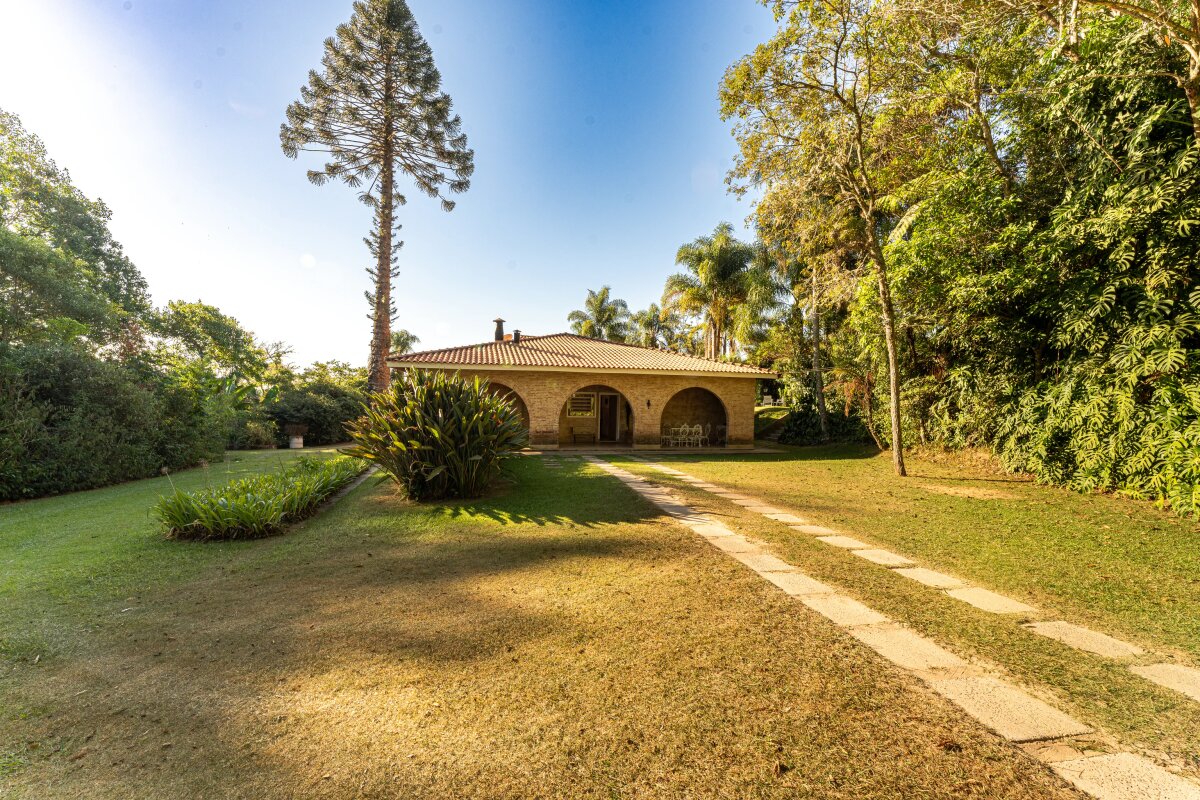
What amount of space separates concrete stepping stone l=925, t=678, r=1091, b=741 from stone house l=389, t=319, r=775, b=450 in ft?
42.0

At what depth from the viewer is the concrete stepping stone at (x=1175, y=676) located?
2.15m

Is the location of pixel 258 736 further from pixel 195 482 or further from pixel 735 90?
pixel 735 90

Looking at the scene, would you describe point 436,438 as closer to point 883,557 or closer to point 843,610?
point 843,610

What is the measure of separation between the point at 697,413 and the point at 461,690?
1694 centimetres

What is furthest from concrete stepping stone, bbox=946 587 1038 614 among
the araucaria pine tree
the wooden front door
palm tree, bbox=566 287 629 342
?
palm tree, bbox=566 287 629 342

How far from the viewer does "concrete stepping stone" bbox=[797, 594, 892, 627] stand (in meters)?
2.86

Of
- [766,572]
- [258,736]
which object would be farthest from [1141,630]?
[258,736]

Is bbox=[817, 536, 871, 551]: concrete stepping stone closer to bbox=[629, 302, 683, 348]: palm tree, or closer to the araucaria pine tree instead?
the araucaria pine tree

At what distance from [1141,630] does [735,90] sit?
10.2m

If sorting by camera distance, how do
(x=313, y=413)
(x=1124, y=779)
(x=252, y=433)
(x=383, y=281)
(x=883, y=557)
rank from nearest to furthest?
(x=1124, y=779) → (x=883, y=557) → (x=252, y=433) → (x=383, y=281) → (x=313, y=413)

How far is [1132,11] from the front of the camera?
510 centimetres

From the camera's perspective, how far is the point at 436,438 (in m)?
6.73

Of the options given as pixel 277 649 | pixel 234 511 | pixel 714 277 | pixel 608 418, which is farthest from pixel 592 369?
pixel 714 277

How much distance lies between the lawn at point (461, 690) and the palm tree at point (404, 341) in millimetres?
41971
